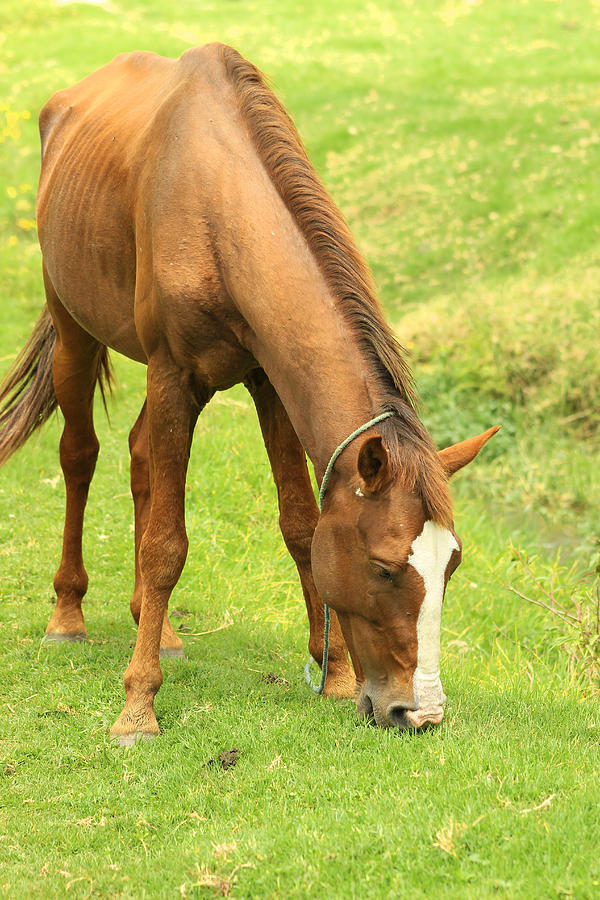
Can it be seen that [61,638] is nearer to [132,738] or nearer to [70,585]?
[70,585]

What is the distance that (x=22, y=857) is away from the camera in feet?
11.3

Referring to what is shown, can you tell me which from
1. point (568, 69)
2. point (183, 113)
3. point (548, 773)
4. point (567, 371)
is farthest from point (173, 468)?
point (568, 69)

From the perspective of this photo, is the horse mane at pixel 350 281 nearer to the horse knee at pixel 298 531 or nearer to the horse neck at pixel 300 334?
the horse neck at pixel 300 334

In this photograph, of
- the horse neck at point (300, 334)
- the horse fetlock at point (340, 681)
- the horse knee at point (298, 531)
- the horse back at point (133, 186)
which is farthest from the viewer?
the horse knee at point (298, 531)

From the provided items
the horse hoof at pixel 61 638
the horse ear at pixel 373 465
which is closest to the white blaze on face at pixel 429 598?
the horse ear at pixel 373 465

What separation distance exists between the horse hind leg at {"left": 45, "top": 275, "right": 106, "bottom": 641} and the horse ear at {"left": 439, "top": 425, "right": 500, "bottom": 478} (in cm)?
261

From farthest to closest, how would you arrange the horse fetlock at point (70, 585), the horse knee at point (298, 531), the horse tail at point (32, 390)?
the horse tail at point (32, 390), the horse fetlock at point (70, 585), the horse knee at point (298, 531)

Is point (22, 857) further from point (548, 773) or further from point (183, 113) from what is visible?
point (183, 113)

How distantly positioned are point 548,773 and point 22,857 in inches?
70.4

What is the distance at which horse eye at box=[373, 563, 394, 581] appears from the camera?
353cm

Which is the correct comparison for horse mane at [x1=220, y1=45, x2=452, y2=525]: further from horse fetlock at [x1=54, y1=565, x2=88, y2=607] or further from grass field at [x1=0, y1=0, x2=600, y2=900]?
horse fetlock at [x1=54, y1=565, x2=88, y2=607]

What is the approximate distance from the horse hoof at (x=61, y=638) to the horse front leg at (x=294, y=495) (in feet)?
4.78

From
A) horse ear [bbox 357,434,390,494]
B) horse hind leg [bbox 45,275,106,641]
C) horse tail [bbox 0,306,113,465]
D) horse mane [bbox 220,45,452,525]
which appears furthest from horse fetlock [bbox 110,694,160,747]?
horse tail [bbox 0,306,113,465]

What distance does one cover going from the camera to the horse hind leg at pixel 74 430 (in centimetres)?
560
